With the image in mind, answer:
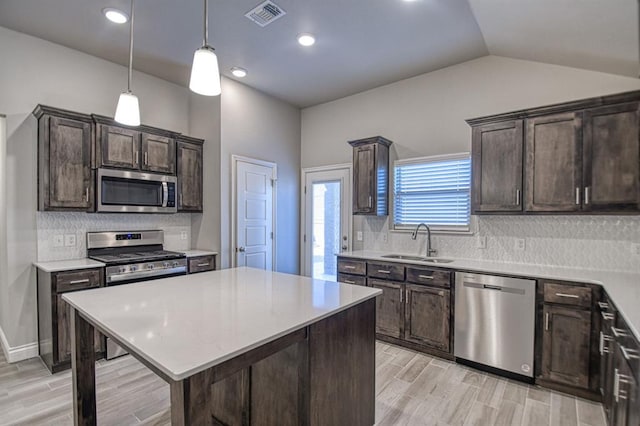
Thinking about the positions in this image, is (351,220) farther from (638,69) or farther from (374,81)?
(638,69)

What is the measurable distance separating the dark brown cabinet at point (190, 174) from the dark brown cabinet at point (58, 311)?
133cm

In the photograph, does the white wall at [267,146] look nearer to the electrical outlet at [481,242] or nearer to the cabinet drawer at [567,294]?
the electrical outlet at [481,242]

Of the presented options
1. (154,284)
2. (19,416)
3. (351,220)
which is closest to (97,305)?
(154,284)

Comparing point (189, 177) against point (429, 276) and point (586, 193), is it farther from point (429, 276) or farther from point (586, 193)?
point (586, 193)

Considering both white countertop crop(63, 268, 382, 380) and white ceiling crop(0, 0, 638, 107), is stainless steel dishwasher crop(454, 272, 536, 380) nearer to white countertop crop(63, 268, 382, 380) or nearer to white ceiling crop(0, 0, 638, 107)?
white countertop crop(63, 268, 382, 380)

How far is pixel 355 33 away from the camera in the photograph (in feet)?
10.3

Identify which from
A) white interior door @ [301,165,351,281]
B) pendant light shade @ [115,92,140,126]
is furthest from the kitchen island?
white interior door @ [301,165,351,281]

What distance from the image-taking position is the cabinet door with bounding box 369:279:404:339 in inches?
137

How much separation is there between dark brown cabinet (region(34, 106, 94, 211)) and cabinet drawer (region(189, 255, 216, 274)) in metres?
1.19

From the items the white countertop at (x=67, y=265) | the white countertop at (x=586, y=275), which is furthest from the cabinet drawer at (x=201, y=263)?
the white countertop at (x=586, y=275)

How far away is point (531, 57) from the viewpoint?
318cm

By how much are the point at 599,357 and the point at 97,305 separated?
3.39 m

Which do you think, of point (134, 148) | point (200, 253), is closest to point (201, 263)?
point (200, 253)

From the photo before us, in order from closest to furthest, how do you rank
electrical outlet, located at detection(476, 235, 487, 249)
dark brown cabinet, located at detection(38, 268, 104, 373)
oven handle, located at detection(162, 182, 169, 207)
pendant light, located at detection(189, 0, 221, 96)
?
pendant light, located at detection(189, 0, 221, 96), dark brown cabinet, located at detection(38, 268, 104, 373), electrical outlet, located at detection(476, 235, 487, 249), oven handle, located at detection(162, 182, 169, 207)
